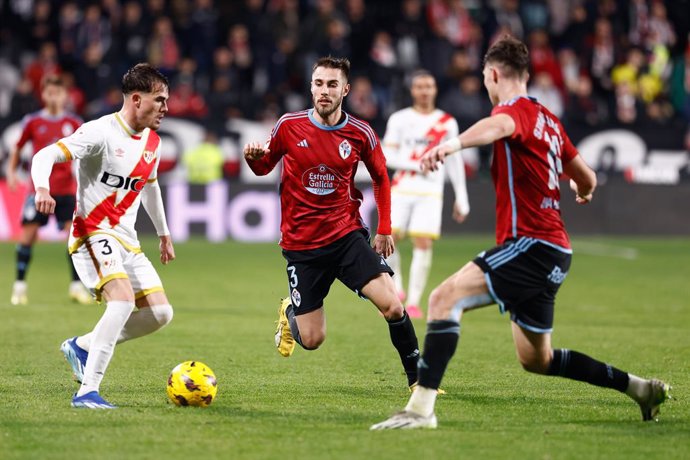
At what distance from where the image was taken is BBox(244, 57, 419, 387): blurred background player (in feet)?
24.9

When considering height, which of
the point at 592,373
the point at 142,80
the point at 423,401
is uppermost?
the point at 142,80

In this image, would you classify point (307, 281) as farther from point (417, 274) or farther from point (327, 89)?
point (417, 274)

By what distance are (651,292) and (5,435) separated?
1031 centimetres

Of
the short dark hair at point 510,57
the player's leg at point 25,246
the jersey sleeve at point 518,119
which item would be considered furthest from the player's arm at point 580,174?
the player's leg at point 25,246

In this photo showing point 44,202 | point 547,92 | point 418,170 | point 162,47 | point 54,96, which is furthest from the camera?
point 547,92

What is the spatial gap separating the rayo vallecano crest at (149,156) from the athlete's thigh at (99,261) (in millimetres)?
556

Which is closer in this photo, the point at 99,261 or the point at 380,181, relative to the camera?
the point at 99,261

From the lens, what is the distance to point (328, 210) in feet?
25.4

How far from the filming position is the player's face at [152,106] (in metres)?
7.27

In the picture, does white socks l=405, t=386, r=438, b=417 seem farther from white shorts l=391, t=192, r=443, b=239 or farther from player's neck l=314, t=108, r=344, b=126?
white shorts l=391, t=192, r=443, b=239

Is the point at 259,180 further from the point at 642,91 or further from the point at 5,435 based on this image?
the point at 5,435

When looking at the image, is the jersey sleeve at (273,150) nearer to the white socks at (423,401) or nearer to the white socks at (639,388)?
the white socks at (423,401)

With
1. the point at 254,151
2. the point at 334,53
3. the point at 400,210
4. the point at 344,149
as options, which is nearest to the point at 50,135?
the point at 400,210

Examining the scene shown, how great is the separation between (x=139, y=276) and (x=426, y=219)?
223 inches
